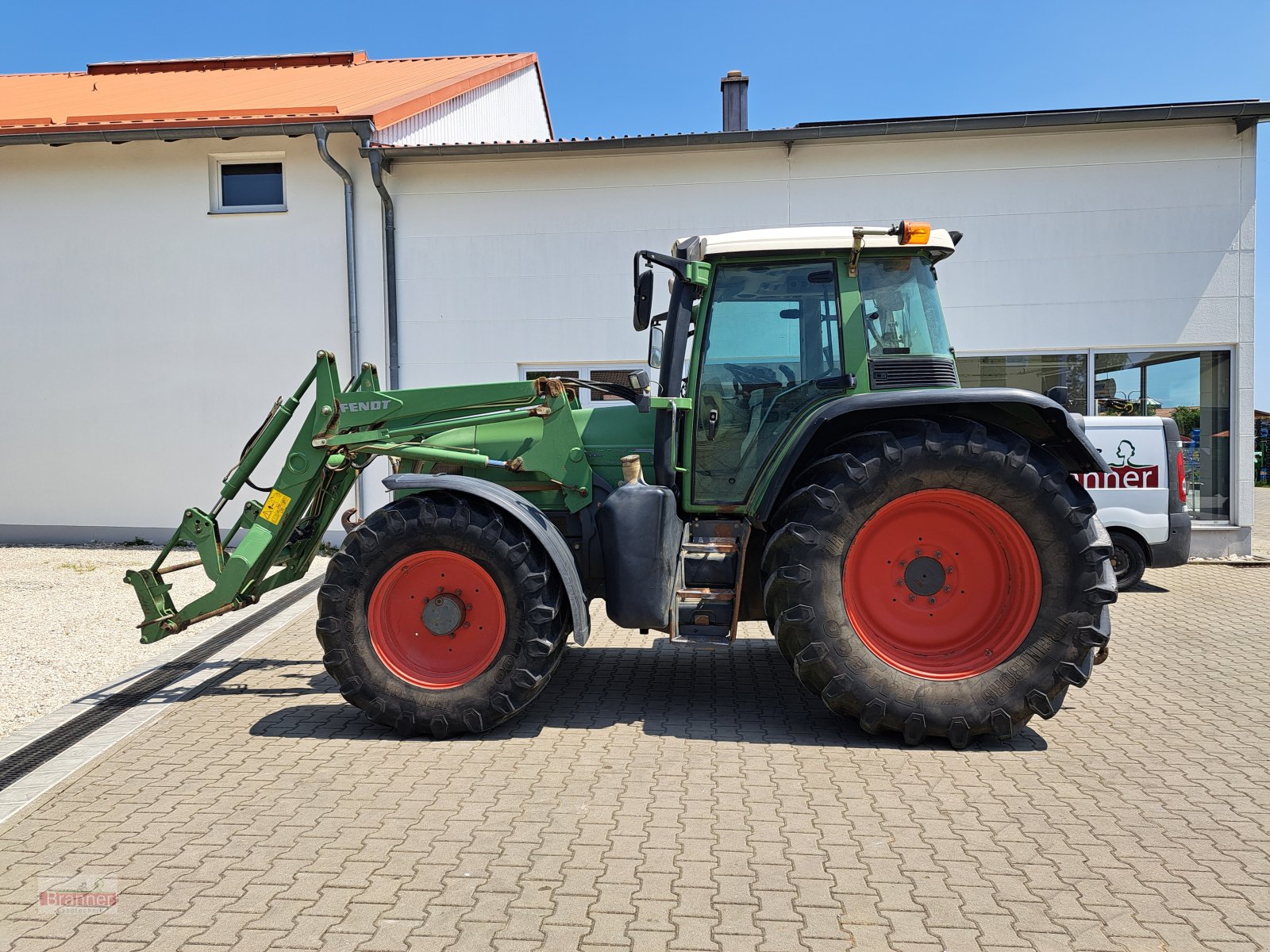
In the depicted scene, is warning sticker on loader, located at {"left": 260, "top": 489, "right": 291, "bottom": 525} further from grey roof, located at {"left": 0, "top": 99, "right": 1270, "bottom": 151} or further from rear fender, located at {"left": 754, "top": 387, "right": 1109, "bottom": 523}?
grey roof, located at {"left": 0, "top": 99, "right": 1270, "bottom": 151}

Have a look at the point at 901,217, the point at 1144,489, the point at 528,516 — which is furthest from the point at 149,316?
the point at 1144,489

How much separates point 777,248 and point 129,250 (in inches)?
349

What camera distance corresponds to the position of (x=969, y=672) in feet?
13.9

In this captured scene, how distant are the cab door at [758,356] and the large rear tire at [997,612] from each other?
41 cm

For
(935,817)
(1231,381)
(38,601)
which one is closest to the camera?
(935,817)

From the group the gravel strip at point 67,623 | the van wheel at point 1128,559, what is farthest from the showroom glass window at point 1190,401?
the gravel strip at point 67,623

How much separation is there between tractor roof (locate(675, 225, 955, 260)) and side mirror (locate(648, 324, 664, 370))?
0.52 metres

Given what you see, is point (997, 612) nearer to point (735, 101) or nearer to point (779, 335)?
point (779, 335)

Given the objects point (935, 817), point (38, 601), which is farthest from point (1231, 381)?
point (38, 601)

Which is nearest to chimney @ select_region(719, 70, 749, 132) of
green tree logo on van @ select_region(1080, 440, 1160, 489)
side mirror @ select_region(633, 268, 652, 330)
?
green tree logo on van @ select_region(1080, 440, 1160, 489)

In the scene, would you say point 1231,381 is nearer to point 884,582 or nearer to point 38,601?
point 884,582

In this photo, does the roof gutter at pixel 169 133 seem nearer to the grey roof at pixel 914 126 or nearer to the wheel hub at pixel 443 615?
the grey roof at pixel 914 126

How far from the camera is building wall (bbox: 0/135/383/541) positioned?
10219 millimetres

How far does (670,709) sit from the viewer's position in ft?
15.8
